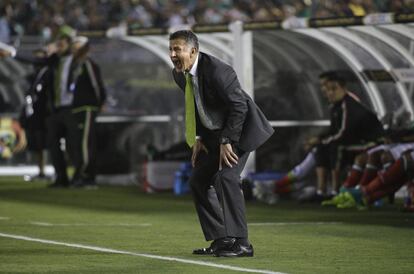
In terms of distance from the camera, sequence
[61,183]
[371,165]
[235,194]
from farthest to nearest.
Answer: [61,183] → [371,165] → [235,194]

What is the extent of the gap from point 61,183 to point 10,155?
5296 millimetres

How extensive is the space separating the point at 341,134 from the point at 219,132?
686 cm

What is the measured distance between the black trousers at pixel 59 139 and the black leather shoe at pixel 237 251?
10916 mm

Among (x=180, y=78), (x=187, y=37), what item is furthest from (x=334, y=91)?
(x=187, y=37)

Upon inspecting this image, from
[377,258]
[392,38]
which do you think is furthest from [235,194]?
[392,38]

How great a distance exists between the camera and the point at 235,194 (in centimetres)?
1061

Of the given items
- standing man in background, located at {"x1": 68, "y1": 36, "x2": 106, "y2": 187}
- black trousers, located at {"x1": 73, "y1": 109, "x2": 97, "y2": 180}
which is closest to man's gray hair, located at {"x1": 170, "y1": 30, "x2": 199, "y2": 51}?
standing man in background, located at {"x1": 68, "y1": 36, "x2": 106, "y2": 187}

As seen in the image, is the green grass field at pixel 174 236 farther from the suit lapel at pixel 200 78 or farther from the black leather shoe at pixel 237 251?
the suit lapel at pixel 200 78

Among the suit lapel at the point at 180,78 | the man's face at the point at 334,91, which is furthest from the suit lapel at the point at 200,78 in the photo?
the man's face at the point at 334,91

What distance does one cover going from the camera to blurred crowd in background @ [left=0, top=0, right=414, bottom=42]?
3109 cm

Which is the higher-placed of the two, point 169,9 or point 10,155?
point 169,9

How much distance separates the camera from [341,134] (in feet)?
56.9

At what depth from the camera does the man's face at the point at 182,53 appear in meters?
10.4

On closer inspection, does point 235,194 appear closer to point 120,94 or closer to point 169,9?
point 120,94
